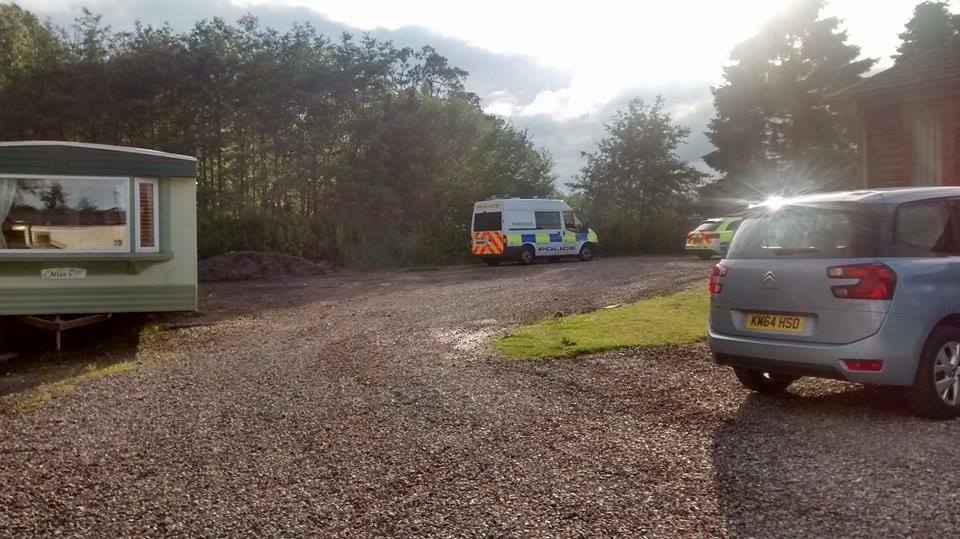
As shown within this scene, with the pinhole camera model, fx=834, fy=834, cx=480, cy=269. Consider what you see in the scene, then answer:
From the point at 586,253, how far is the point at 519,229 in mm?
3528

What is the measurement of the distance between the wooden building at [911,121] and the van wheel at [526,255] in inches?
548

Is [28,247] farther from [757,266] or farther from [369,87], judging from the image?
[369,87]

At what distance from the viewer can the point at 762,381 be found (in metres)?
7.05

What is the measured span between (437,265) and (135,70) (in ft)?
42.5

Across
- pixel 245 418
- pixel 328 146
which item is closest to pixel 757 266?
pixel 245 418

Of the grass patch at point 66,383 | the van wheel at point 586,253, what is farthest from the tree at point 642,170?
the grass patch at point 66,383

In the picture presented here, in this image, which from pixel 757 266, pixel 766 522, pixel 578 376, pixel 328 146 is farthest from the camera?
pixel 328 146

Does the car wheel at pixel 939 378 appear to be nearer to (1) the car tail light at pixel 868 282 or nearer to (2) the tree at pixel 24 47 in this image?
(1) the car tail light at pixel 868 282

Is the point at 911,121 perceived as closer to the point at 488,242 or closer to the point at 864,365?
the point at 864,365

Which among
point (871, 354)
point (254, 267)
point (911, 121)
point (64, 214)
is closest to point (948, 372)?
point (871, 354)

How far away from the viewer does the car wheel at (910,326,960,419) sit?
5844mm

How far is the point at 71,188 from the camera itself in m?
10.9

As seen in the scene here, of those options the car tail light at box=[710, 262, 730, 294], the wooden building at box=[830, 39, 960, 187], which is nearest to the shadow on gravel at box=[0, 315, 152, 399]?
the car tail light at box=[710, 262, 730, 294]

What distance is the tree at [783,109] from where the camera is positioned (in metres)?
39.7
